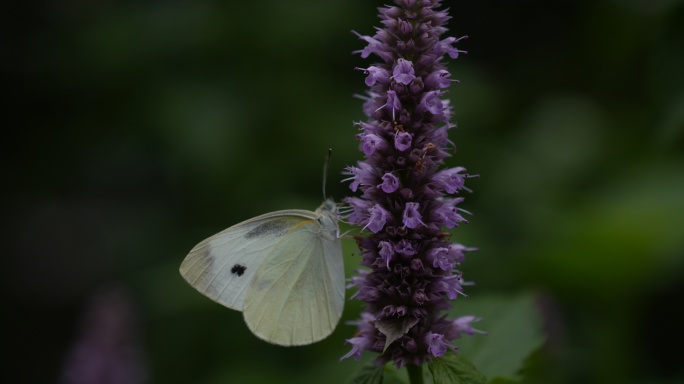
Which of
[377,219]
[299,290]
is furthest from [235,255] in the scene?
[377,219]

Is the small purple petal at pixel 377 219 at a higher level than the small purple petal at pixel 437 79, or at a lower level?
lower

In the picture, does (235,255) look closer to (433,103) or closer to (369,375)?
(369,375)

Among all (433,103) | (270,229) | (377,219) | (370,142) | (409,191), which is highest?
(433,103)

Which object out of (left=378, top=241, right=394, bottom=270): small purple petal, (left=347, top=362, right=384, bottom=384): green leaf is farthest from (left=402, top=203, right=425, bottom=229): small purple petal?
(left=347, top=362, right=384, bottom=384): green leaf

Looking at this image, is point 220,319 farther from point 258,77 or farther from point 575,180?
point 575,180

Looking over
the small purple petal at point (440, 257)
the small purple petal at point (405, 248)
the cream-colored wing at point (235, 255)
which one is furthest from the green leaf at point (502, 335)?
the cream-colored wing at point (235, 255)

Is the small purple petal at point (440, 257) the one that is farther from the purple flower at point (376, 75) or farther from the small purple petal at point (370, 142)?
the purple flower at point (376, 75)
